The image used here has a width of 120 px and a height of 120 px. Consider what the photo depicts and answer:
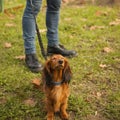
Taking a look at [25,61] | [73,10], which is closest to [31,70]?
[25,61]

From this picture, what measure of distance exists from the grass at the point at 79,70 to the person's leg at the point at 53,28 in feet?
0.52

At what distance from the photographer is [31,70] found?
13.3 ft

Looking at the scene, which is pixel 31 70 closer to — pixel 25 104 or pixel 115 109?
pixel 25 104

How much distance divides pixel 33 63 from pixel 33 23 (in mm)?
466

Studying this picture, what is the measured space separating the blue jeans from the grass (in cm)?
28

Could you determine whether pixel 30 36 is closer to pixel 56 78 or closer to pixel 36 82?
pixel 36 82

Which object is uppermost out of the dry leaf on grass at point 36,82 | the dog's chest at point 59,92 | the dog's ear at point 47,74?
the dog's ear at point 47,74

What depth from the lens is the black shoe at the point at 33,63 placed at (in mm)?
4027

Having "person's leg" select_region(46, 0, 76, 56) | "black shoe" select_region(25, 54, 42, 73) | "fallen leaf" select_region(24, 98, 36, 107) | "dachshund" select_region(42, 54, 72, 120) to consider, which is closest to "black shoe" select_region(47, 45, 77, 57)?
"person's leg" select_region(46, 0, 76, 56)

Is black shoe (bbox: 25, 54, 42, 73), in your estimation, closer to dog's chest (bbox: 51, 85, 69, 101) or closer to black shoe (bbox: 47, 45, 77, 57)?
black shoe (bbox: 47, 45, 77, 57)

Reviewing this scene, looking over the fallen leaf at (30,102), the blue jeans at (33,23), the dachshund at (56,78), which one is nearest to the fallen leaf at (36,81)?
the fallen leaf at (30,102)

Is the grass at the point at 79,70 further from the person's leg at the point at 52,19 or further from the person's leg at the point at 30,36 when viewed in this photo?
the person's leg at the point at 52,19

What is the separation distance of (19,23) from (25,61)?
5.62 feet

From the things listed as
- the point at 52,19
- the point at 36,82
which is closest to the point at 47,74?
the point at 36,82
